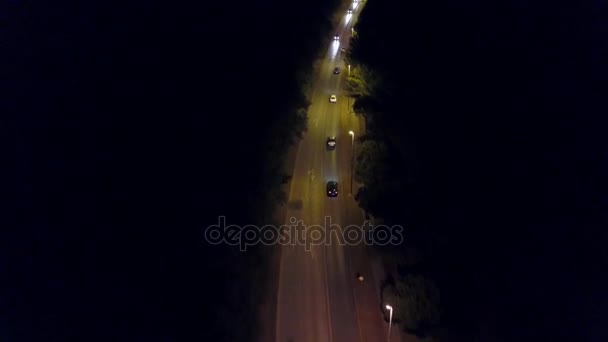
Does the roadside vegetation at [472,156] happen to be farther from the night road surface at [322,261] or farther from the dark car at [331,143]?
the dark car at [331,143]

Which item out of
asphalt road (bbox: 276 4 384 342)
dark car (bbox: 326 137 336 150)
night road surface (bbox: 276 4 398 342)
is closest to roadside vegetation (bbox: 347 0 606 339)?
night road surface (bbox: 276 4 398 342)

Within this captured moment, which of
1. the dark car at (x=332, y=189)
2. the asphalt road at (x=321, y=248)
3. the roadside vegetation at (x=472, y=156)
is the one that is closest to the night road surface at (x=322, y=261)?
the asphalt road at (x=321, y=248)

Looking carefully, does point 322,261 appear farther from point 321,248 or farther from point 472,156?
point 472,156

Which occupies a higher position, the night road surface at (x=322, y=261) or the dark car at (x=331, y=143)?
the dark car at (x=331, y=143)

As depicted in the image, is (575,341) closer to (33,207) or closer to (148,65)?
(33,207)

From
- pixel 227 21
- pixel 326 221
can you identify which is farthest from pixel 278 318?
pixel 227 21

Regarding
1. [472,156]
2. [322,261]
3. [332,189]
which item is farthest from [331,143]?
[322,261]
